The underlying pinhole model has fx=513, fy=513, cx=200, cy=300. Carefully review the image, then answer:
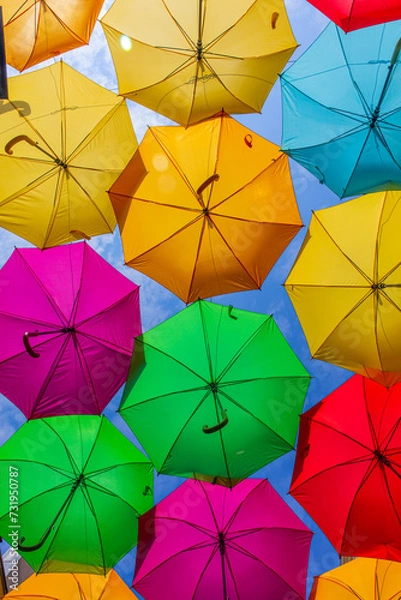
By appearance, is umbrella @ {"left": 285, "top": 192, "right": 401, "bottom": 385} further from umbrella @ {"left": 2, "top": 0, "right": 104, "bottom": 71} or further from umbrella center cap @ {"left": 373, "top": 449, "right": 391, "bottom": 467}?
umbrella @ {"left": 2, "top": 0, "right": 104, "bottom": 71}

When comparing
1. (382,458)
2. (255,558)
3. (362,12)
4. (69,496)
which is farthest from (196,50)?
(255,558)

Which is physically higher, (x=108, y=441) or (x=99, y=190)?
(x=99, y=190)

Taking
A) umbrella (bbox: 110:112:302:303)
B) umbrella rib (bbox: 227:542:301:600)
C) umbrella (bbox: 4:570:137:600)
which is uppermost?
umbrella (bbox: 110:112:302:303)

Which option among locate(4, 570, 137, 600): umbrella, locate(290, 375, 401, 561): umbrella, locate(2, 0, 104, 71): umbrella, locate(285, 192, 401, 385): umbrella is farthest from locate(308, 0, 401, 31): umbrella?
locate(4, 570, 137, 600): umbrella

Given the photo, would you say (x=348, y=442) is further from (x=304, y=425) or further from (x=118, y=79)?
(x=118, y=79)

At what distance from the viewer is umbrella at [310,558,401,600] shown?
8.30 m

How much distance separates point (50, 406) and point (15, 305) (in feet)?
5.60

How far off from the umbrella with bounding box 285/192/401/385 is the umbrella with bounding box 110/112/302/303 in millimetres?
614

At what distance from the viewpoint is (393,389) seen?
8172 mm

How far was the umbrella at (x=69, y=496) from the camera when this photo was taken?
26.3 feet

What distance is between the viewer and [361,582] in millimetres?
8484

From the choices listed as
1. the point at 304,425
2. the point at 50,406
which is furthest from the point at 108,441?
the point at 304,425

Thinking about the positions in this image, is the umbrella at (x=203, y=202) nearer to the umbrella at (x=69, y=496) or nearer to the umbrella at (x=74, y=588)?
the umbrella at (x=69, y=496)

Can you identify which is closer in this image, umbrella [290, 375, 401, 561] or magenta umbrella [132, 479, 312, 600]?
umbrella [290, 375, 401, 561]
